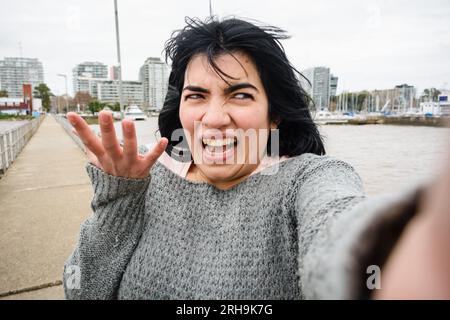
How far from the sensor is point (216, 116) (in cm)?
136

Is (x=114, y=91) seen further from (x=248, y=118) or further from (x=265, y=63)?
(x=248, y=118)

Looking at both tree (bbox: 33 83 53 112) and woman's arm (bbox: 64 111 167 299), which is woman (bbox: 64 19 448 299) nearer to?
woman's arm (bbox: 64 111 167 299)

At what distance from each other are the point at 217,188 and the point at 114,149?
1.58 ft

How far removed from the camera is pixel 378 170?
10031mm

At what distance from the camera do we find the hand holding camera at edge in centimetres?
100

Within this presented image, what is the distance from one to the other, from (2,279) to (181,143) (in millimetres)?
1945

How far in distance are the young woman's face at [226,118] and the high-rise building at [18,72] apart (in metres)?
96.3

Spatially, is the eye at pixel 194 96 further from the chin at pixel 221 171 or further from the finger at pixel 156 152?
the finger at pixel 156 152

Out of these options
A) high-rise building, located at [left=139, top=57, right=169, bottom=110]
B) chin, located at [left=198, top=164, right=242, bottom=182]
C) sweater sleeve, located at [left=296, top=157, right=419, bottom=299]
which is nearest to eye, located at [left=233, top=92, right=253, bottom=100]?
chin, located at [left=198, top=164, right=242, bottom=182]

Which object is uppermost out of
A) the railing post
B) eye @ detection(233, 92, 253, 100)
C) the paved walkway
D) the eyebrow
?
the eyebrow

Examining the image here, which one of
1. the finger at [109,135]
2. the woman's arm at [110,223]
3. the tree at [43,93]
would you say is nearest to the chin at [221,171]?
the woman's arm at [110,223]

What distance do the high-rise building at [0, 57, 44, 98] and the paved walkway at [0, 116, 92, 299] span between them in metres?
90.6

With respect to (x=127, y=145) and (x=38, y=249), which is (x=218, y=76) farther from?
(x=38, y=249)
